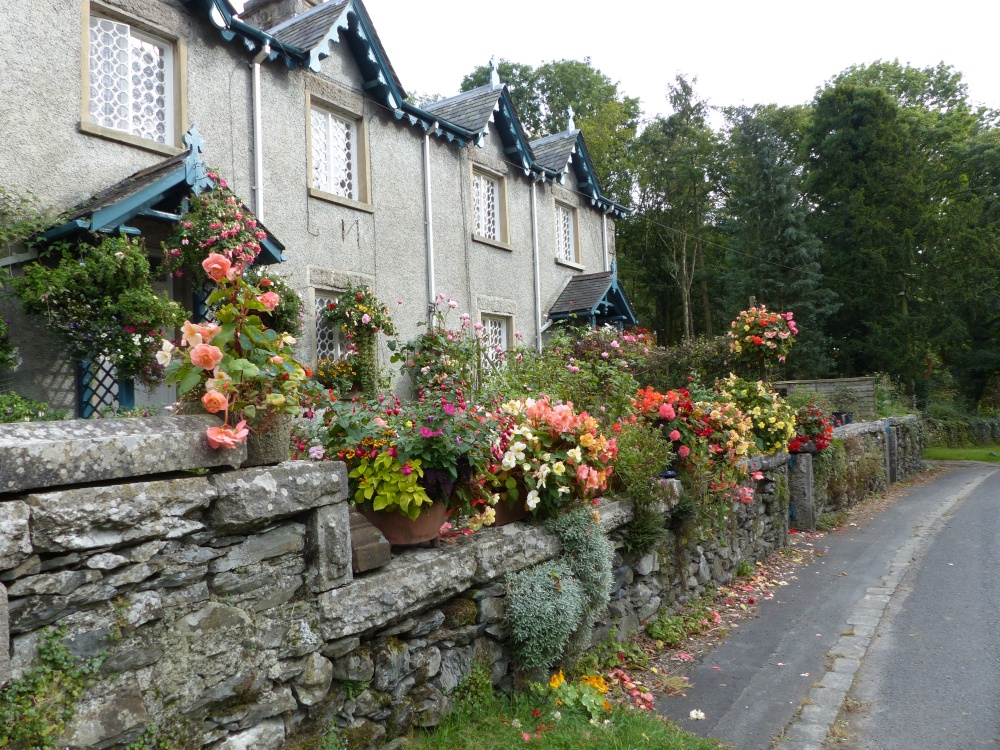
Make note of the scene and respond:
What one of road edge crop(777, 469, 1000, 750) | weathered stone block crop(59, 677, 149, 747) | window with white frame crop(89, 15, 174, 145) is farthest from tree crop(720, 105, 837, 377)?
weathered stone block crop(59, 677, 149, 747)

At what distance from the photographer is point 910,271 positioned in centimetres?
2881

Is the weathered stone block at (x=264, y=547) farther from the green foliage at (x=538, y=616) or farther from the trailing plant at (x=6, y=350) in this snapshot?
the trailing plant at (x=6, y=350)

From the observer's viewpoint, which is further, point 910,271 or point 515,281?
point 910,271

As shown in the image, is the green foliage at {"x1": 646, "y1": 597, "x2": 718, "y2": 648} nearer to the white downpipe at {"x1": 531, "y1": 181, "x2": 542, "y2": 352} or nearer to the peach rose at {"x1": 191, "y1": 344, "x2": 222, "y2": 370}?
the peach rose at {"x1": 191, "y1": 344, "x2": 222, "y2": 370}

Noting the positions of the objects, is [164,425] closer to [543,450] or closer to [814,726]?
[543,450]

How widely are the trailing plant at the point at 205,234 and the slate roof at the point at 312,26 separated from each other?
3426mm

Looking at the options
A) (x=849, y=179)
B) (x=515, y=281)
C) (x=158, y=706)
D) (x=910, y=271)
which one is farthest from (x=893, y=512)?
(x=849, y=179)

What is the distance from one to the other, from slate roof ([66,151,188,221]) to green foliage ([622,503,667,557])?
551cm

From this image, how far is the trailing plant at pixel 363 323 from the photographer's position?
31.3ft

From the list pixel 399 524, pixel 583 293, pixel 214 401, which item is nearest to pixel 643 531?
pixel 399 524

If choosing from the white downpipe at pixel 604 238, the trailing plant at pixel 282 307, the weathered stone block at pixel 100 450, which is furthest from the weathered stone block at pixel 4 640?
the white downpipe at pixel 604 238

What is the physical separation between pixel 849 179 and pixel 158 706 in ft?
110

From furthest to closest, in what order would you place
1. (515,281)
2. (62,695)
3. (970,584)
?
1. (515,281)
2. (970,584)
3. (62,695)

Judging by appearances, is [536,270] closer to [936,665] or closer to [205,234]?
[205,234]
